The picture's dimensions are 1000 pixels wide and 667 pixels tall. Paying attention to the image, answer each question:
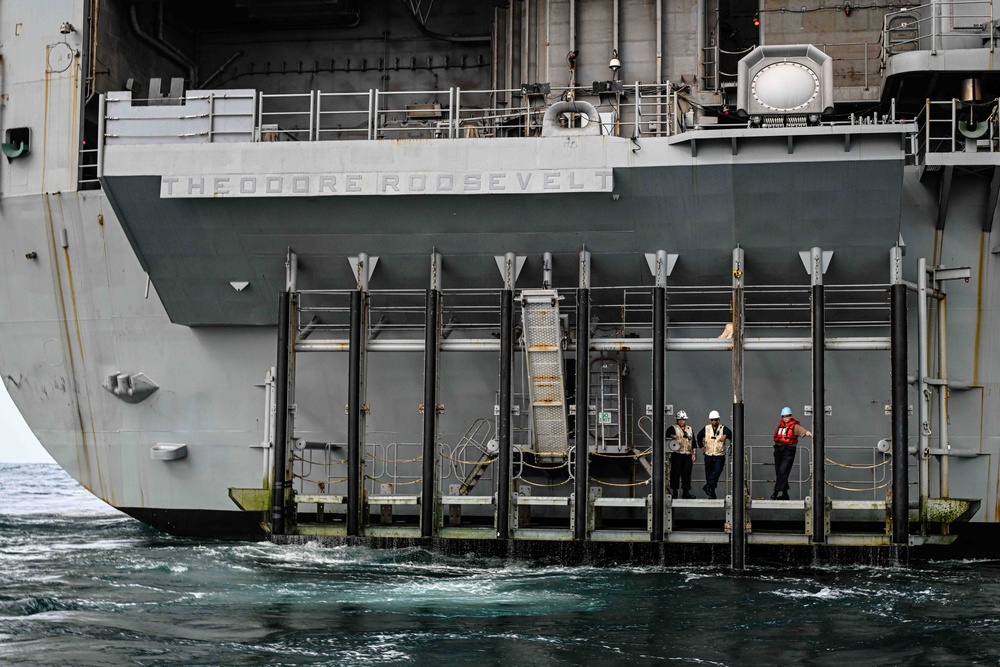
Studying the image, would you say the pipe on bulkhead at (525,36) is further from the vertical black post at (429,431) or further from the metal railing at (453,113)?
the vertical black post at (429,431)

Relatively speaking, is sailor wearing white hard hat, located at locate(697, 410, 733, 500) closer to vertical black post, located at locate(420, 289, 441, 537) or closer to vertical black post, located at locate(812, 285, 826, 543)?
vertical black post, located at locate(812, 285, 826, 543)

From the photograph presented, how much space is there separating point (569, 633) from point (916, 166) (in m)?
9.47

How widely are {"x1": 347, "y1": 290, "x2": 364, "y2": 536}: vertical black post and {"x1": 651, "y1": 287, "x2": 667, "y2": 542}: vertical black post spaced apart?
434 centimetres

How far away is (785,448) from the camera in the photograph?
57.2 feet

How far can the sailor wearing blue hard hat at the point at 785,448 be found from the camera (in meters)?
17.4

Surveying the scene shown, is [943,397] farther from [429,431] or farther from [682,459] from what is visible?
[429,431]

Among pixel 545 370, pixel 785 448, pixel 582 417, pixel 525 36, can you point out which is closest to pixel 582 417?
pixel 582 417

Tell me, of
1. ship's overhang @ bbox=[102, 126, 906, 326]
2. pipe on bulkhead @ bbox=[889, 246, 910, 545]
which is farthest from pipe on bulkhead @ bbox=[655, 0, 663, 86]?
pipe on bulkhead @ bbox=[889, 246, 910, 545]

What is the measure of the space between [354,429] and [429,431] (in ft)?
3.73

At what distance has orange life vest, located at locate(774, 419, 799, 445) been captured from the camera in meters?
17.4

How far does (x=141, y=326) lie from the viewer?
2003 cm

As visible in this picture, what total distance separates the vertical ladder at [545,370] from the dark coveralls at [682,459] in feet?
5.26

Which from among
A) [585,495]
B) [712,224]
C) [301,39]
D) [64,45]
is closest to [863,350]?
[712,224]

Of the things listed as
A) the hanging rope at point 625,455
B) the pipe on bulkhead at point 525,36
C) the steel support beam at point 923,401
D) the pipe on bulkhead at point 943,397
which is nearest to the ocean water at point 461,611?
the steel support beam at point 923,401
